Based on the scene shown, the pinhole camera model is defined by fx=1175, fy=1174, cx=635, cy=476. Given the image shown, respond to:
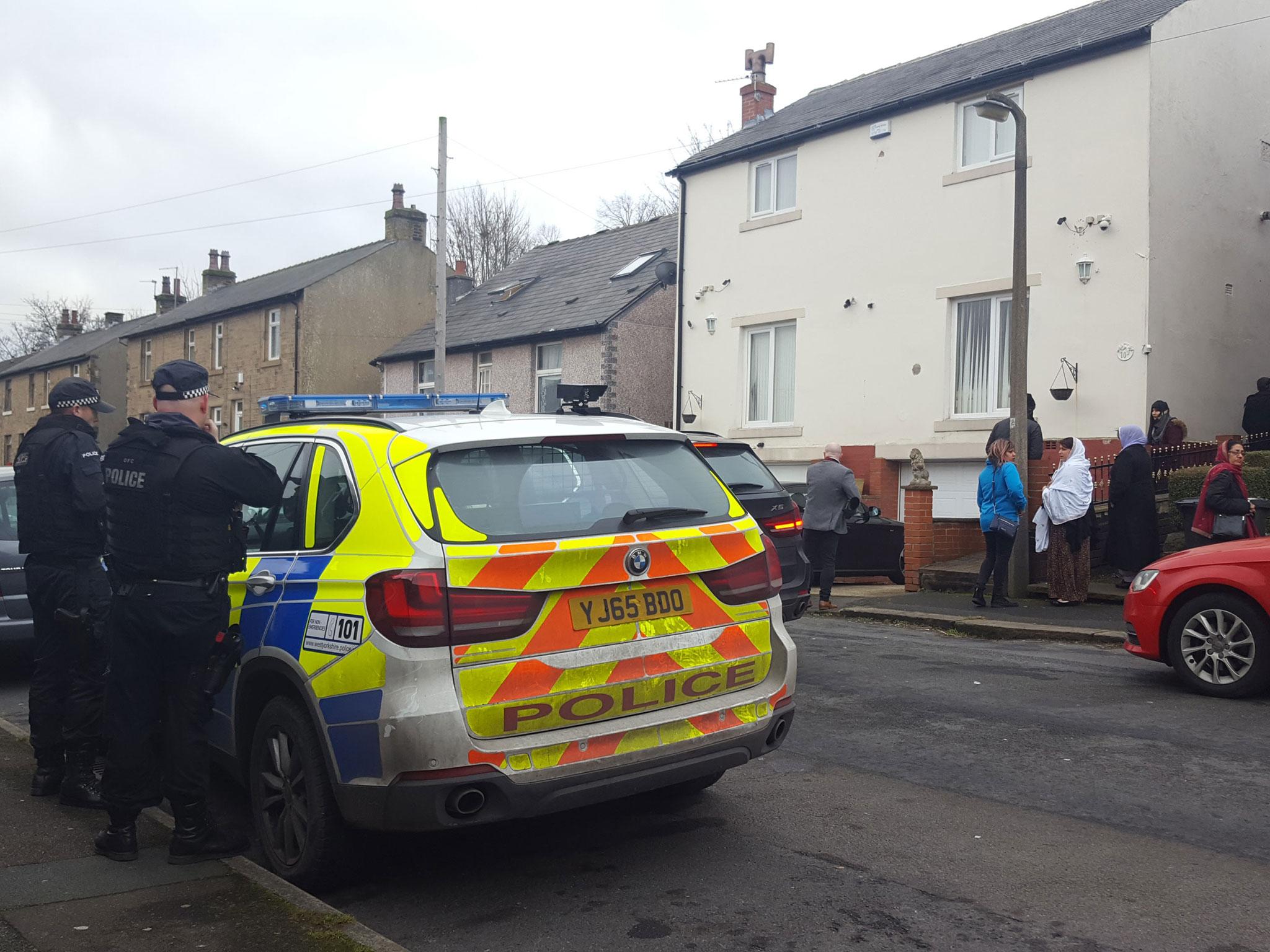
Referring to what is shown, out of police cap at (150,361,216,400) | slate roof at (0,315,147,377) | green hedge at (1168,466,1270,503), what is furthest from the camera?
slate roof at (0,315,147,377)

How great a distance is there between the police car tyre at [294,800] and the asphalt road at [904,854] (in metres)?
0.17

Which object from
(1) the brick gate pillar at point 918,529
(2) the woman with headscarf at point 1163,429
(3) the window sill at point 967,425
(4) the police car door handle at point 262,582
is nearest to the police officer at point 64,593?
(4) the police car door handle at point 262,582

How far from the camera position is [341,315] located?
1352 inches

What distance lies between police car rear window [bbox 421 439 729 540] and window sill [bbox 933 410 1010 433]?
512 inches

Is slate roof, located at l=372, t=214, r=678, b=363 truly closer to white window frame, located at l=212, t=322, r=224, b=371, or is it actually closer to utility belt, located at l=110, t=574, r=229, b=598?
white window frame, located at l=212, t=322, r=224, b=371

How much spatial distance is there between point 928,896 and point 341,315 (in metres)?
32.3

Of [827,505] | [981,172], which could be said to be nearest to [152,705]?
[827,505]

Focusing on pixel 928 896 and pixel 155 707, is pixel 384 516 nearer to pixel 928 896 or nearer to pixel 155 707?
pixel 155 707

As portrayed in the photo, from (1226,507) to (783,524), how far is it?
3.52 meters

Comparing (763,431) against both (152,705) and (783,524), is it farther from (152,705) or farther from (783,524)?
(152,705)

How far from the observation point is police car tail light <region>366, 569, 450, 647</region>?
12.5 feet

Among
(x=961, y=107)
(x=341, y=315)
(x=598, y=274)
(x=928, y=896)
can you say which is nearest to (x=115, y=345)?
(x=341, y=315)

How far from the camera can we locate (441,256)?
23.6 metres

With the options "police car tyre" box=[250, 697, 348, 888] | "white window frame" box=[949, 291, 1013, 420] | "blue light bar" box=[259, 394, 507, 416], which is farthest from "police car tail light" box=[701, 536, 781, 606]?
"white window frame" box=[949, 291, 1013, 420]
